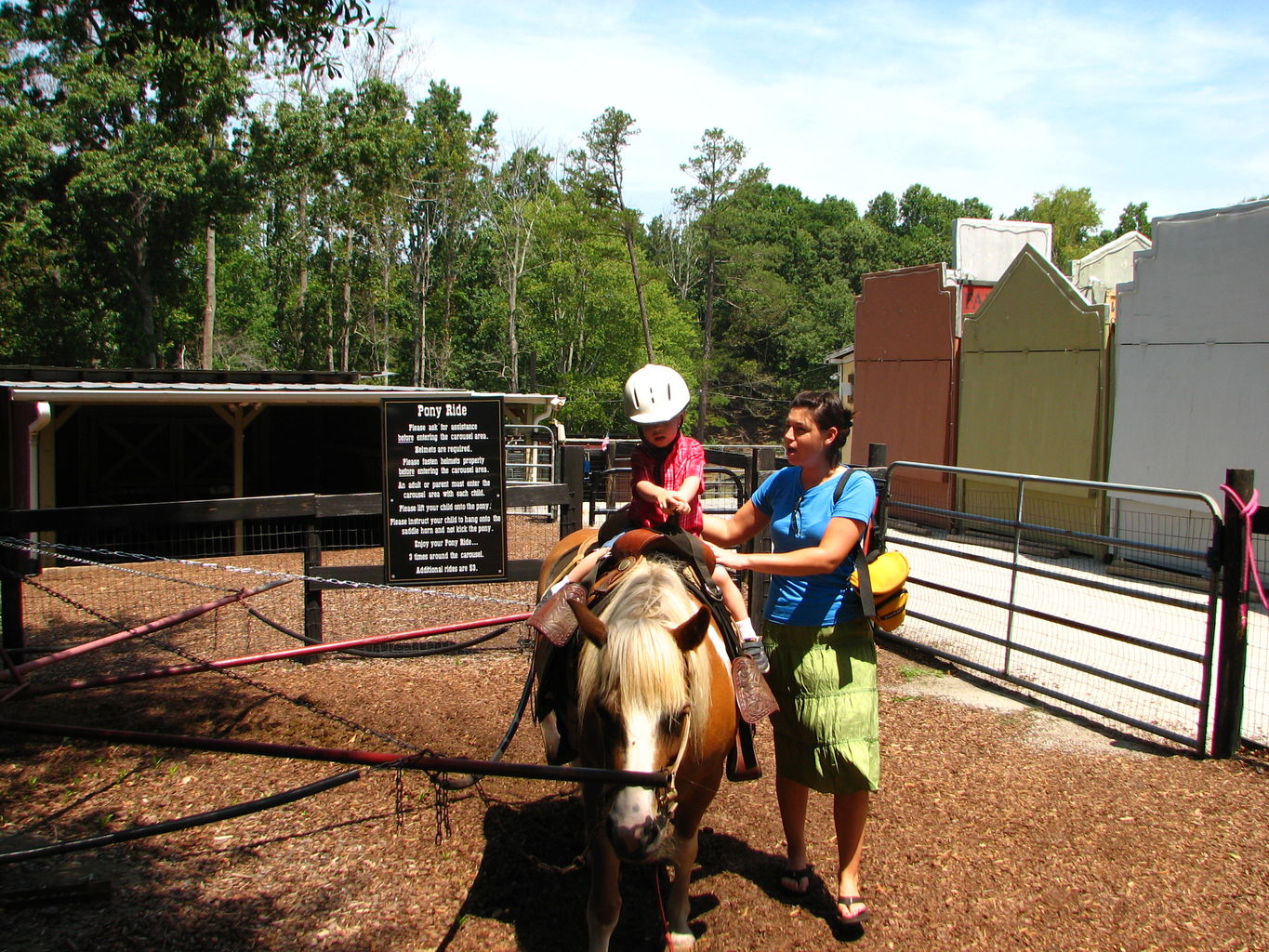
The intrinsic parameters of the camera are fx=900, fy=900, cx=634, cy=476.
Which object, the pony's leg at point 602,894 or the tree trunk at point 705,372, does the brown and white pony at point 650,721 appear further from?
the tree trunk at point 705,372

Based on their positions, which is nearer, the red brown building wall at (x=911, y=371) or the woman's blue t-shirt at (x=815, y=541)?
the woman's blue t-shirt at (x=815, y=541)

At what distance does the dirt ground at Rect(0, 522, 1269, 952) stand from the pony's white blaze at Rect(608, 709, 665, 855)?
22.3 inches

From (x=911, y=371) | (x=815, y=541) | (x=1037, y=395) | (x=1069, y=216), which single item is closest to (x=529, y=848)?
(x=815, y=541)

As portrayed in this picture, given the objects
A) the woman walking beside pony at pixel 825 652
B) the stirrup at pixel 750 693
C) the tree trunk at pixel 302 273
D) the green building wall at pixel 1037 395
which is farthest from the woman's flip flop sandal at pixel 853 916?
the tree trunk at pixel 302 273

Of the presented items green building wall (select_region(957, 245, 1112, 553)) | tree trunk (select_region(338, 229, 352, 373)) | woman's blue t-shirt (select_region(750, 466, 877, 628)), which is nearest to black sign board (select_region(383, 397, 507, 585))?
woman's blue t-shirt (select_region(750, 466, 877, 628))

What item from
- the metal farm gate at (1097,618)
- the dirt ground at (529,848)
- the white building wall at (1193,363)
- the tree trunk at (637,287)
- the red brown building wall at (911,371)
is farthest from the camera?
the tree trunk at (637,287)

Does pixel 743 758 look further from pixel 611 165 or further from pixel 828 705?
pixel 611 165

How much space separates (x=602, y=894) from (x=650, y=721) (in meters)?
0.75

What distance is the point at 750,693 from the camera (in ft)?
9.49

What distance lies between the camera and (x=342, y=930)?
10.3ft

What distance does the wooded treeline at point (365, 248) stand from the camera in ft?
93.2

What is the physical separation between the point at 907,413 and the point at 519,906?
15.8 metres

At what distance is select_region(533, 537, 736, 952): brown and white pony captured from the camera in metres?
2.44

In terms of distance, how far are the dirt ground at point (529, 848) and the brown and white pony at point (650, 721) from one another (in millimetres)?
455
